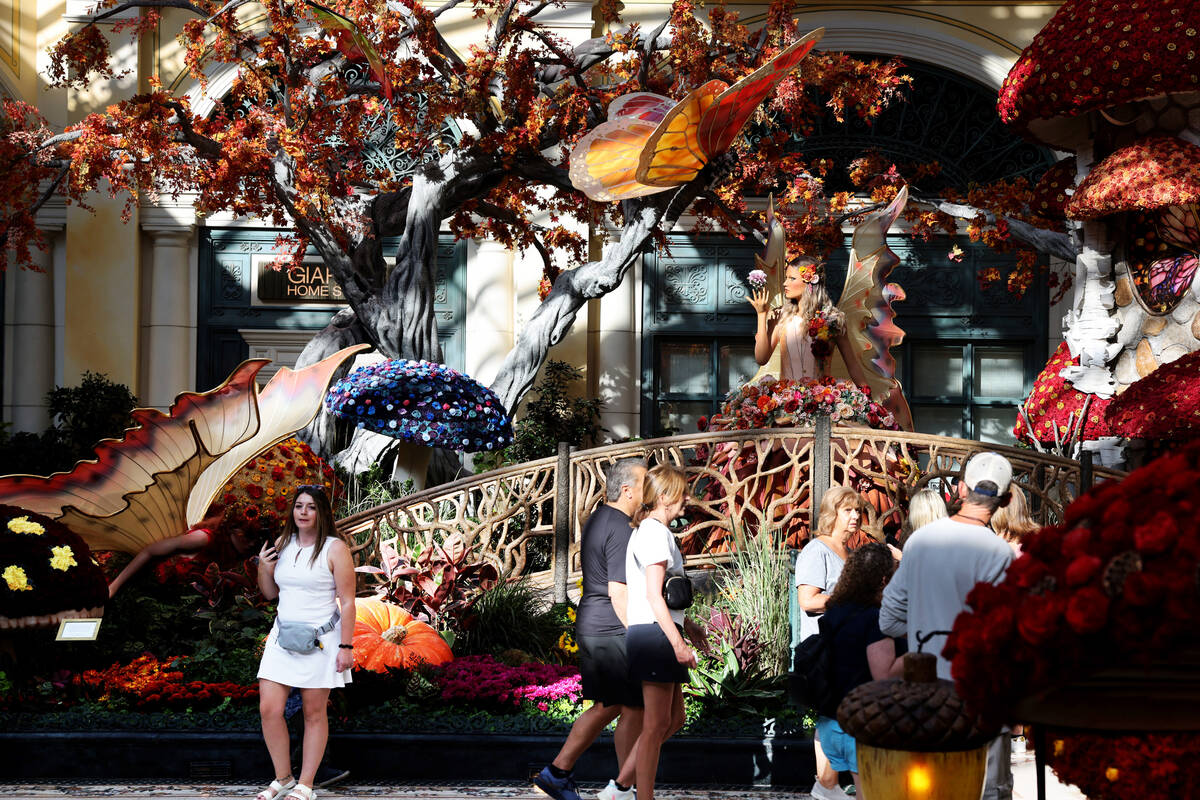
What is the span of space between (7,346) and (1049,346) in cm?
1418

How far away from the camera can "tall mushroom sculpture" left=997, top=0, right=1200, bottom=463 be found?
36.2 ft

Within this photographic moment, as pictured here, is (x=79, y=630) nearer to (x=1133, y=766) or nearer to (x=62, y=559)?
(x=62, y=559)

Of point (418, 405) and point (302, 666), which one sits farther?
point (418, 405)

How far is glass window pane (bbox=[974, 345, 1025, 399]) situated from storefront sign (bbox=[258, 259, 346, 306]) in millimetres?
8891

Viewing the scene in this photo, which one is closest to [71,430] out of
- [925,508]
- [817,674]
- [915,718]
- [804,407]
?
[804,407]

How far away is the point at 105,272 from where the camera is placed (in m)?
18.5

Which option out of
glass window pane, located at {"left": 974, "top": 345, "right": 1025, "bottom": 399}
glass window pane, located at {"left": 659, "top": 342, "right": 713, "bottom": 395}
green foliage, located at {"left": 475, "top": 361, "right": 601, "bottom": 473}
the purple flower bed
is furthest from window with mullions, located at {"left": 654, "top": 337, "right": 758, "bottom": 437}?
the purple flower bed

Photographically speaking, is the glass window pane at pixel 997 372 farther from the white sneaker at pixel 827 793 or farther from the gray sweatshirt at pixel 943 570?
the gray sweatshirt at pixel 943 570

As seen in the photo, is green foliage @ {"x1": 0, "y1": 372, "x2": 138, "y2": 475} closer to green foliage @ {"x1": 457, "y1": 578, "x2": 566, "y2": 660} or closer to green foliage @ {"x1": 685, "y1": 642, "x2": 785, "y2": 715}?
green foliage @ {"x1": 457, "y1": 578, "x2": 566, "y2": 660}

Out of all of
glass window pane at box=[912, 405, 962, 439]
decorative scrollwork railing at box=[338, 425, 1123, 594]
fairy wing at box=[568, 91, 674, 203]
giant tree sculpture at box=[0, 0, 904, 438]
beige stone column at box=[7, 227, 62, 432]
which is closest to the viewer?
decorative scrollwork railing at box=[338, 425, 1123, 594]

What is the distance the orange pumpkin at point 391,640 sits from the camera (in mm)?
8867

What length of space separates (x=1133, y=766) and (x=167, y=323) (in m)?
16.3

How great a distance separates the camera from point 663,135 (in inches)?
461

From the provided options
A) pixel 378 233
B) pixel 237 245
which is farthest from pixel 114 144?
pixel 237 245
